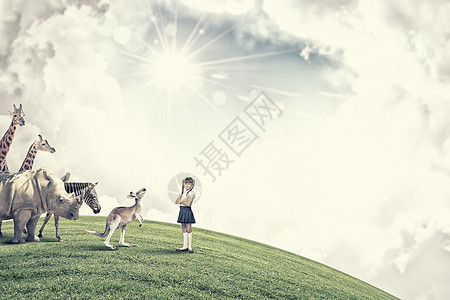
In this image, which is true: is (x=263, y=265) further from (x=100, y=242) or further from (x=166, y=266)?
(x=100, y=242)

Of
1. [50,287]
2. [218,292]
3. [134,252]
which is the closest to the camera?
[50,287]

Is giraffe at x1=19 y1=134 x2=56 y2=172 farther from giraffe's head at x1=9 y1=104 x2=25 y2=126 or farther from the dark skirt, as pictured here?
the dark skirt

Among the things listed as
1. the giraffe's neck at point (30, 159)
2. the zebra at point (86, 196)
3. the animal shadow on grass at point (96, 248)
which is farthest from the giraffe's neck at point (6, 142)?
the animal shadow on grass at point (96, 248)

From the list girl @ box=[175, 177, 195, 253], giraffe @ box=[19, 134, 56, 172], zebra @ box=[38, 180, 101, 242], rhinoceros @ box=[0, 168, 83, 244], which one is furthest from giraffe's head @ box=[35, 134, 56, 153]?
girl @ box=[175, 177, 195, 253]

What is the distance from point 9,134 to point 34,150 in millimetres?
1046

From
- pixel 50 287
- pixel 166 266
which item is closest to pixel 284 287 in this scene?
pixel 166 266

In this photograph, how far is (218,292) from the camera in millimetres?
6375

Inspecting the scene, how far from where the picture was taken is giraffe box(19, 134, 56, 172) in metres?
11.1

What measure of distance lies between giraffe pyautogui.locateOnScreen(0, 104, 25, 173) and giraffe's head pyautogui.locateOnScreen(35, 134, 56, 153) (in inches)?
32.8

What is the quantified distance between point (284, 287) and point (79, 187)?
20.7ft

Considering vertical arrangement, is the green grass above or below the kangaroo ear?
below

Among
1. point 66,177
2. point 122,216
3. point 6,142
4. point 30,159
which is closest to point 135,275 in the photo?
point 122,216

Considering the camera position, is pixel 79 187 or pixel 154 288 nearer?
pixel 154 288

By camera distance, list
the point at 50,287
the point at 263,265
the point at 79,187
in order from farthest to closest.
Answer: the point at 263,265
the point at 79,187
the point at 50,287
